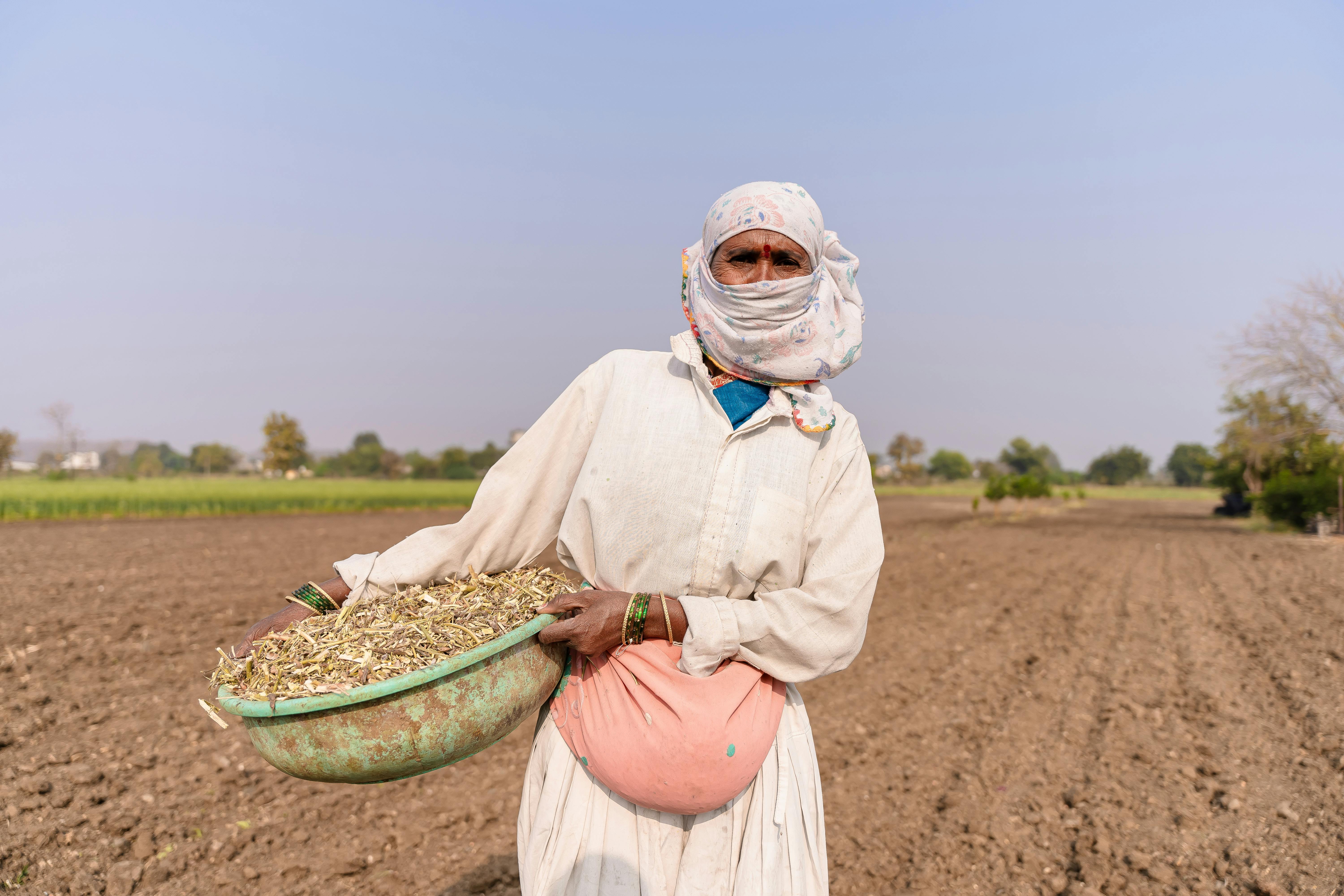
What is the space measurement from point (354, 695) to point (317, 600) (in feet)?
1.38

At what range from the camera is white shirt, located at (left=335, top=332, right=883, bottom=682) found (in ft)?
4.90

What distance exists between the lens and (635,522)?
5.06 ft

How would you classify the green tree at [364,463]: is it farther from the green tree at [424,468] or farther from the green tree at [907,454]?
the green tree at [907,454]

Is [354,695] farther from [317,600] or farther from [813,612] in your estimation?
[813,612]

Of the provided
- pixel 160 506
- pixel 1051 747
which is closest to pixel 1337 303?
pixel 1051 747

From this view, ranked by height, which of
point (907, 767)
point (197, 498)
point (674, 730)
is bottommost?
point (907, 767)

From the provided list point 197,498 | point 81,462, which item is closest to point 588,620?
point 197,498

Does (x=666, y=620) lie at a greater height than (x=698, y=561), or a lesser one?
lesser

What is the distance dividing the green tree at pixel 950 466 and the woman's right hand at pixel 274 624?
9944 centimetres

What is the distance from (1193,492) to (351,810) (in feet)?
260

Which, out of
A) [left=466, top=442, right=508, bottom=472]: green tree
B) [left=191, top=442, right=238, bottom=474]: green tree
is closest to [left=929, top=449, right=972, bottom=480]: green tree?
[left=466, top=442, right=508, bottom=472]: green tree

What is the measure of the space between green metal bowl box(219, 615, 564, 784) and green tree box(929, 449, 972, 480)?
326 ft

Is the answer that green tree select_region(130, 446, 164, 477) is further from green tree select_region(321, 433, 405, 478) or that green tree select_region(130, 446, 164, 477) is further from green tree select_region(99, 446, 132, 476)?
green tree select_region(321, 433, 405, 478)

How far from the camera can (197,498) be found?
2494cm
